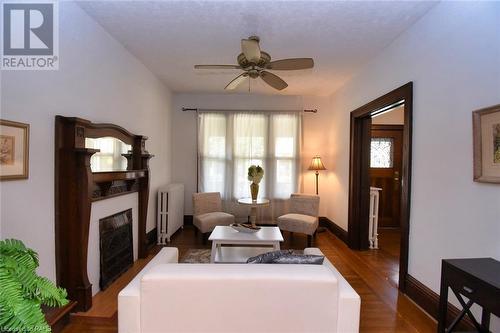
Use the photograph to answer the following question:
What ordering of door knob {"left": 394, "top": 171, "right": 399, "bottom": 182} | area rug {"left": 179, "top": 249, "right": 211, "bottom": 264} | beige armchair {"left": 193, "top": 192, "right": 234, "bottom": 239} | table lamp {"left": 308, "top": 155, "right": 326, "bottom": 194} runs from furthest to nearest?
door knob {"left": 394, "top": 171, "right": 399, "bottom": 182}
table lamp {"left": 308, "top": 155, "right": 326, "bottom": 194}
beige armchair {"left": 193, "top": 192, "right": 234, "bottom": 239}
area rug {"left": 179, "top": 249, "right": 211, "bottom": 264}

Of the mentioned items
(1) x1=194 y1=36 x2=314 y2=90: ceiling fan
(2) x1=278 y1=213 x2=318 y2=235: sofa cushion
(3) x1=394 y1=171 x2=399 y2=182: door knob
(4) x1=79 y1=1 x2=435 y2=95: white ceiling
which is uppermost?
(4) x1=79 y1=1 x2=435 y2=95: white ceiling

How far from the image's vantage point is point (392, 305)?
2512 mm

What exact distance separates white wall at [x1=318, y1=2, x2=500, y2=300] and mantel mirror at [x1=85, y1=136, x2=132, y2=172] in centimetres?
310

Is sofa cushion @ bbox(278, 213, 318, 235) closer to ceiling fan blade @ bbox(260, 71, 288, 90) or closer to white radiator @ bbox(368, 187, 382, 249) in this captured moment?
white radiator @ bbox(368, 187, 382, 249)

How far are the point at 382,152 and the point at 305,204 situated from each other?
222cm

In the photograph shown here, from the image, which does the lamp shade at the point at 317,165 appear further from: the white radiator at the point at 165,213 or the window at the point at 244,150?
the white radiator at the point at 165,213

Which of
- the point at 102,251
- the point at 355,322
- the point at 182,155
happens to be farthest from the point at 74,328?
the point at 182,155

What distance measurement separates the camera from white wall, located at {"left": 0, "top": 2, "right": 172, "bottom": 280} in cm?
179

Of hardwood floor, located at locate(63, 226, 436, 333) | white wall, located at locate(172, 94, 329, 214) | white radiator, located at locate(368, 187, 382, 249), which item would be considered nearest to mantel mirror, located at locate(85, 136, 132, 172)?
hardwood floor, located at locate(63, 226, 436, 333)

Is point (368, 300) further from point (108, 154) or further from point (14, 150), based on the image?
point (14, 150)

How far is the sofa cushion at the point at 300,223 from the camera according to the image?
13.7ft

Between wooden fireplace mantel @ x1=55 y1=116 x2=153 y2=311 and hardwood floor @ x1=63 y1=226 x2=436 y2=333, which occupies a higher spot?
wooden fireplace mantel @ x1=55 y1=116 x2=153 y2=311

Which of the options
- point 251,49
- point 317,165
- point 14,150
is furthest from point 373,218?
point 14,150

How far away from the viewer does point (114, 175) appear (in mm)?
2816
